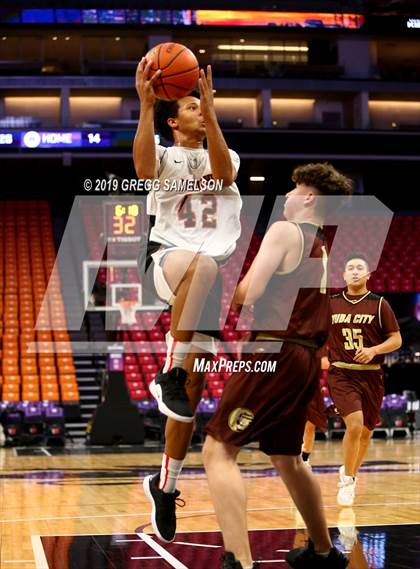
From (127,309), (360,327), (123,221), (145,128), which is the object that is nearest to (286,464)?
(145,128)

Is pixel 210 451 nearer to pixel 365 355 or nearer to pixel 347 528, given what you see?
pixel 347 528

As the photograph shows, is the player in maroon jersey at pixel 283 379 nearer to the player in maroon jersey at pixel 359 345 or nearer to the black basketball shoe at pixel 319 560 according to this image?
the black basketball shoe at pixel 319 560

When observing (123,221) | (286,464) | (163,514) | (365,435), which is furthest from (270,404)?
(123,221)

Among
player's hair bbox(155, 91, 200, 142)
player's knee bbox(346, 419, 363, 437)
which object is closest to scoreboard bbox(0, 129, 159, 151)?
player's knee bbox(346, 419, 363, 437)

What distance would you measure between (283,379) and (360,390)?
4.14 meters

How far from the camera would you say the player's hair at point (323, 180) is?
486 centimetres

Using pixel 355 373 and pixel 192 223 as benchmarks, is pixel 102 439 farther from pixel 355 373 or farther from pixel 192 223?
pixel 192 223

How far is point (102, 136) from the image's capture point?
2512 cm

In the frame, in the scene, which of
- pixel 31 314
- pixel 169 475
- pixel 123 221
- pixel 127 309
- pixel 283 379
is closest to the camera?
pixel 283 379

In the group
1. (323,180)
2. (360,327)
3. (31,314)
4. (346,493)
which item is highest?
(323,180)

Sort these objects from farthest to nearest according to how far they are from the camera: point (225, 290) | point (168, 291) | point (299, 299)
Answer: point (225, 290)
point (168, 291)
point (299, 299)

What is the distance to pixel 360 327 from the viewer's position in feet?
28.8

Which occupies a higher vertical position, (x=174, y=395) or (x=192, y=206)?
(x=192, y=206)

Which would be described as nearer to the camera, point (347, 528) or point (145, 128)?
point (145, 128)
